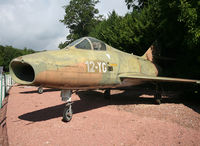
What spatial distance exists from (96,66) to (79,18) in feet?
130

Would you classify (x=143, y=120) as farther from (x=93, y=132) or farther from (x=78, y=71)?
(x=78, y=71)

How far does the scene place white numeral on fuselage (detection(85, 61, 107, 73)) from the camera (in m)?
5.03

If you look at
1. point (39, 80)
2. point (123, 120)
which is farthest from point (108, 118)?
point (39, 80)

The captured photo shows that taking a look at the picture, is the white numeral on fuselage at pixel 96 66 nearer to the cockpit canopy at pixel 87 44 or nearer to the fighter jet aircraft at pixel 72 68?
the fighter jet aircraft at pixel 72 68

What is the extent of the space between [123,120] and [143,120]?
2.51ft

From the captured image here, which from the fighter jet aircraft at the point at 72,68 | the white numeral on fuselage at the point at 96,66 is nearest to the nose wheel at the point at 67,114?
the fighter jet aircraft at the point at 72,68

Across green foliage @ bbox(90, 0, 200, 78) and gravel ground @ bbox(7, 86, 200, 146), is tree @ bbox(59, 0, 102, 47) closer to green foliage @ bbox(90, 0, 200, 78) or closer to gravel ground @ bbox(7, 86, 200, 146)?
green foliage @ bbox(90, 0, 200, 78)

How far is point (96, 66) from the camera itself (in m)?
5.31

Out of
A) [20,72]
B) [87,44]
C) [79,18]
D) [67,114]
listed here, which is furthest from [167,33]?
[79,18]

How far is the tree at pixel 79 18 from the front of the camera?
4068 centimetres

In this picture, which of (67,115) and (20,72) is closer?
(20,72)

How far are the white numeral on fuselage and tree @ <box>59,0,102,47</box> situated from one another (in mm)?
36434

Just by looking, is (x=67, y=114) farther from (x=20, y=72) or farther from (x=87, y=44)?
(x=87, y=44)

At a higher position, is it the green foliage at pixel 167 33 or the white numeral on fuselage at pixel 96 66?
the green foliage at pixel 167 33
